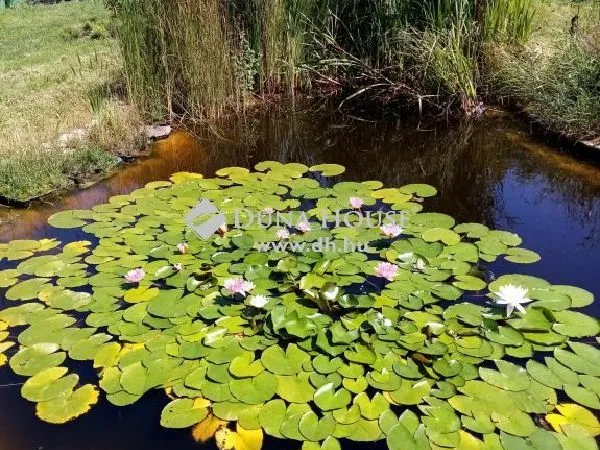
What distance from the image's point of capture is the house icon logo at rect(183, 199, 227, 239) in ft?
8.97

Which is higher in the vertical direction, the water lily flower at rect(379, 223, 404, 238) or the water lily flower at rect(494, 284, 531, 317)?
the water lily flower at rect(494, 284, 531, 317)

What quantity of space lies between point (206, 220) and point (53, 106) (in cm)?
232

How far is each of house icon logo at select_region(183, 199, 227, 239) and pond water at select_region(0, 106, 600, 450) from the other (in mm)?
549

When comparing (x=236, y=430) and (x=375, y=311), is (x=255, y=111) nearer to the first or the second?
(x=375, y=311)

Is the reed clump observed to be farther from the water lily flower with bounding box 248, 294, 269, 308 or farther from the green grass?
the water lily flower with bounding box 248, 294, 269, 308

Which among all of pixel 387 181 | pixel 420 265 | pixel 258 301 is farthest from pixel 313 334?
pixel 387 181

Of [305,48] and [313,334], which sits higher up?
[305,48]

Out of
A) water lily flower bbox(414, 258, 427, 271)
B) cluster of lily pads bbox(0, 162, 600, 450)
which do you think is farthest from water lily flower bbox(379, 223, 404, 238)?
water lily flower bbox(414, 258, 427, 271)

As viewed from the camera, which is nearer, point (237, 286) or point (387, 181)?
point (237, 286)

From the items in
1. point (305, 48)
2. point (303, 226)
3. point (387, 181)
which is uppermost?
point (305, 48)

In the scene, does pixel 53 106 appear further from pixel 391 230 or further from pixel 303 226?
pixel 391 230

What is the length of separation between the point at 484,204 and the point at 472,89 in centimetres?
156

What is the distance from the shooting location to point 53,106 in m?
4.43

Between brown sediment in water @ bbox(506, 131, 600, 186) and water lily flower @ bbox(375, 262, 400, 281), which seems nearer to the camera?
water lily flower @ bbox(375, 262, 400, 281)
